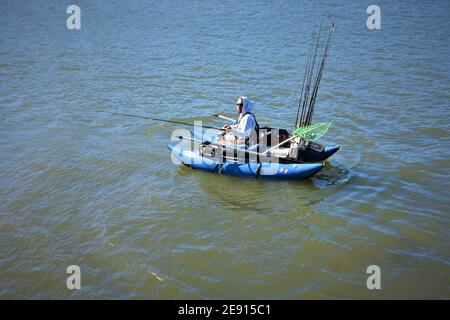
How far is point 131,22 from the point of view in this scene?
2494 cm

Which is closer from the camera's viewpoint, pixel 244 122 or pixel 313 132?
pixel 313 132

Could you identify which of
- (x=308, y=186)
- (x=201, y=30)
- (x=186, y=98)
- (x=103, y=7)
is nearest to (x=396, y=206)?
(x=308, y=186)

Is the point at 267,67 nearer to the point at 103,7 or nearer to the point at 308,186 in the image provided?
the point at 308,186

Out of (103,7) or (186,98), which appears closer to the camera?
(186,98)

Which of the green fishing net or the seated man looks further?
the seated man

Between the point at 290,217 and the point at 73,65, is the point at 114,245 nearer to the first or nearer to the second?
the point at 290,217

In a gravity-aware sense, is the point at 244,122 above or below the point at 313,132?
above

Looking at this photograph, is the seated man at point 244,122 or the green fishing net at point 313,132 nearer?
the green fishing net at point 313,132

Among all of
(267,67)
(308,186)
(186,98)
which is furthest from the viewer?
(267,67)

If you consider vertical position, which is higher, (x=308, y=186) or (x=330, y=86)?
(x=330, y=86)
